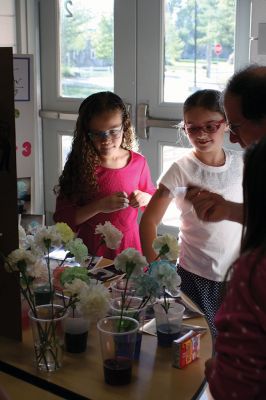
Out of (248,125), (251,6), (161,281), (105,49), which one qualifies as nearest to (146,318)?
(161,281)

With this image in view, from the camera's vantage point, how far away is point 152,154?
131 inches

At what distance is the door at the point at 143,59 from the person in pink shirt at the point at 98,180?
101cm

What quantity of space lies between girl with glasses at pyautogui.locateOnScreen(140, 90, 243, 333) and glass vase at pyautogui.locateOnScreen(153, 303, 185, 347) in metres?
0.57

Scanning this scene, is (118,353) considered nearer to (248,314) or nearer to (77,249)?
(77,249)

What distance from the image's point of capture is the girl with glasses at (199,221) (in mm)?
1992

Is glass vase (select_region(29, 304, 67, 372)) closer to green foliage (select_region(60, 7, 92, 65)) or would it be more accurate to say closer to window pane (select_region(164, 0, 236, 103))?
window pane (select_region(164, 0, 236, 103))

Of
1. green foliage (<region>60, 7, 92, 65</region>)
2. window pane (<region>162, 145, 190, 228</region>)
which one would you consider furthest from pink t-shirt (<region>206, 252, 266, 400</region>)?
green foliage (<region>60, 7, 92, 65</region>)

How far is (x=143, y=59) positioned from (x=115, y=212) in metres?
1.40

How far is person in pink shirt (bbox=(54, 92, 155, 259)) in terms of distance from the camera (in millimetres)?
2139

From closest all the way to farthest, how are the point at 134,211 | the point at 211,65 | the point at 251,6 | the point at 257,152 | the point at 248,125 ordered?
the point at 257,152 → the point at 248,125 → the point at 134,211 → the point at 251,6 → the point at 211,65

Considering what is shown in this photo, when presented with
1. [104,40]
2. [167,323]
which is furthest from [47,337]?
[104,40]

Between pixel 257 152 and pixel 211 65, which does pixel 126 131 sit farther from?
pixel 257 152

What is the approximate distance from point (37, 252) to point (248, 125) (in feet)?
2.16

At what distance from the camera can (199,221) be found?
6.52 ft
